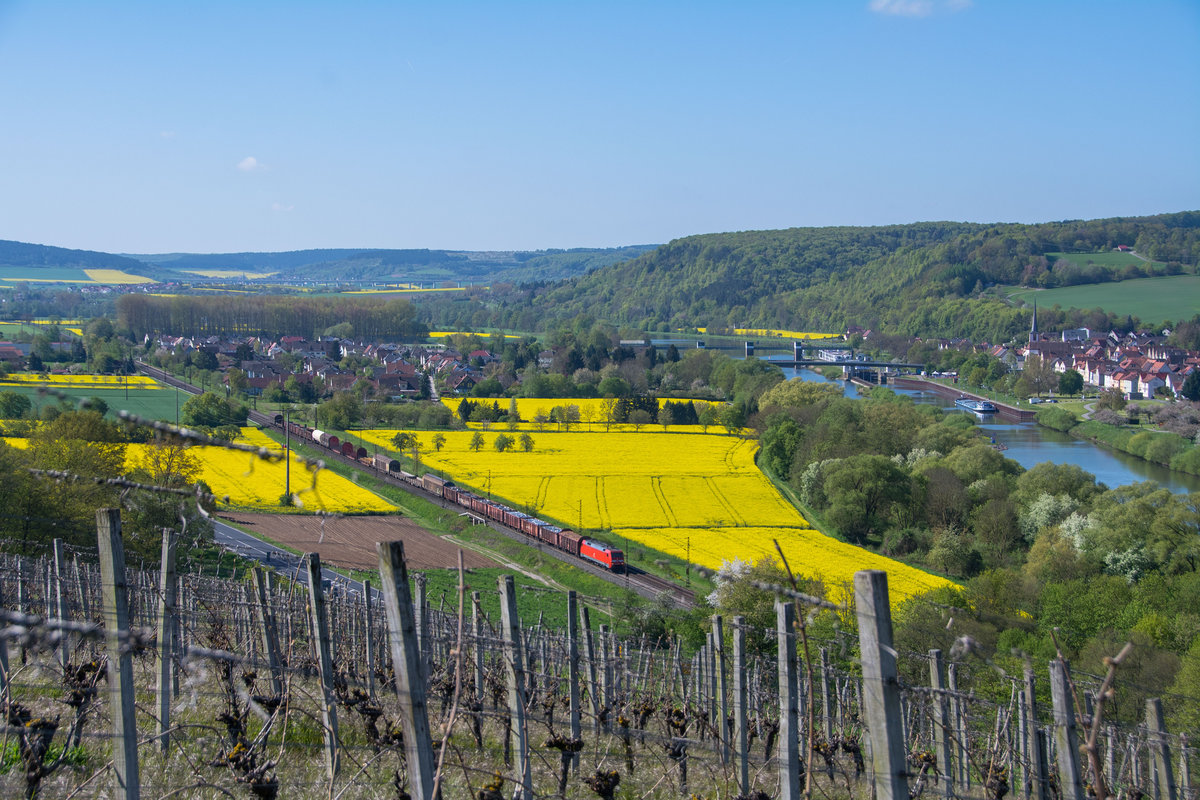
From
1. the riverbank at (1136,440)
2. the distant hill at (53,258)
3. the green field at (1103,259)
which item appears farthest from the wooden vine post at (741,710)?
the distant hill at (53,258)

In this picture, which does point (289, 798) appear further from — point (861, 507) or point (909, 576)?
point (861, 507)

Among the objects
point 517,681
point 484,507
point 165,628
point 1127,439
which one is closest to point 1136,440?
point 1127,439

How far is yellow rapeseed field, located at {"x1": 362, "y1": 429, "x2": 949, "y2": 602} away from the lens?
22.4m

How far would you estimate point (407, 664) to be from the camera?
3061mm

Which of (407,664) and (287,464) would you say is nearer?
(407,664)

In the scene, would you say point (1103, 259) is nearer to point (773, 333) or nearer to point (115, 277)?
point (773, 333)

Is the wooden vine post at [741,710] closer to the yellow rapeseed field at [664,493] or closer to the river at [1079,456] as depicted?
the yellow rapeseed field at [664,493]

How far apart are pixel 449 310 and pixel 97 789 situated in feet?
416

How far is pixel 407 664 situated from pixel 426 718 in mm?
176

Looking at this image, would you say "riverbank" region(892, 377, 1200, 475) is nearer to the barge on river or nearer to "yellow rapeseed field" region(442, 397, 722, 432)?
the barge on river

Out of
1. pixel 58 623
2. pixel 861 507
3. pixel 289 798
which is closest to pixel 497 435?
pixel 861 507

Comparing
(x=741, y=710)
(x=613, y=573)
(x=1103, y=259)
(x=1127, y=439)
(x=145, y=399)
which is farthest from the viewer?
(x=1103, y=259)

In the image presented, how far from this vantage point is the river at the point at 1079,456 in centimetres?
3319

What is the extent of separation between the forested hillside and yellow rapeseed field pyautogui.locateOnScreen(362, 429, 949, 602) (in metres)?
58.4
